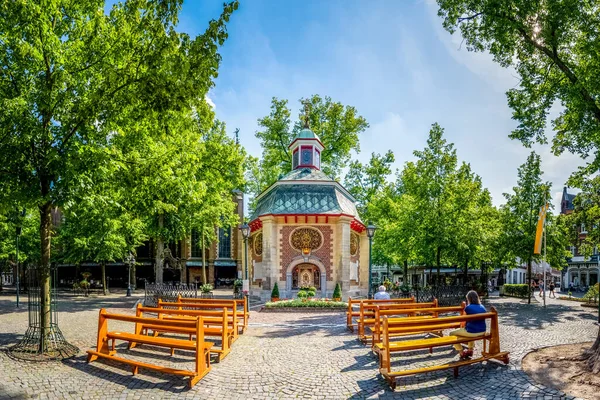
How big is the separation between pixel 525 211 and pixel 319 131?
18.4 m

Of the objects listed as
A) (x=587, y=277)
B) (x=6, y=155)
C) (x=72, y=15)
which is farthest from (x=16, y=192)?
(x=587, y=277)

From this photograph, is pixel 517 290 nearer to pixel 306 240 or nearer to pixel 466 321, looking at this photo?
pixel 306 240

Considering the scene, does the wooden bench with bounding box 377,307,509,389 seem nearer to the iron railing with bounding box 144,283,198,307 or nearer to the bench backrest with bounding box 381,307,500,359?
the bench backrest with bounding box 381,307,500,359

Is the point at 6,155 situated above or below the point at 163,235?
above

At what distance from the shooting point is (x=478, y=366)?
7629 mm

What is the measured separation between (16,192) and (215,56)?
5686mm

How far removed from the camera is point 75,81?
908 centimetres

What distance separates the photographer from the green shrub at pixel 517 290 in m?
28.7

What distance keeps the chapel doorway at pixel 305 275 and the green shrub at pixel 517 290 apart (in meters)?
16.9

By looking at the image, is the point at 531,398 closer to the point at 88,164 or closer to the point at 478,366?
the point at 478,366

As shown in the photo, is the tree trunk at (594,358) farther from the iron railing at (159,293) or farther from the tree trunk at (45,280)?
the iron railing at (159,293)

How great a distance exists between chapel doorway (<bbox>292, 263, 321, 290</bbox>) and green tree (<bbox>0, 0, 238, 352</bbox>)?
15.6 metres

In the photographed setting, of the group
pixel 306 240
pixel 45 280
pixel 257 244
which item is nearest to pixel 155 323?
pixel 45 280

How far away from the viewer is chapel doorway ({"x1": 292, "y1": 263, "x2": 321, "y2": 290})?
2330 cm
